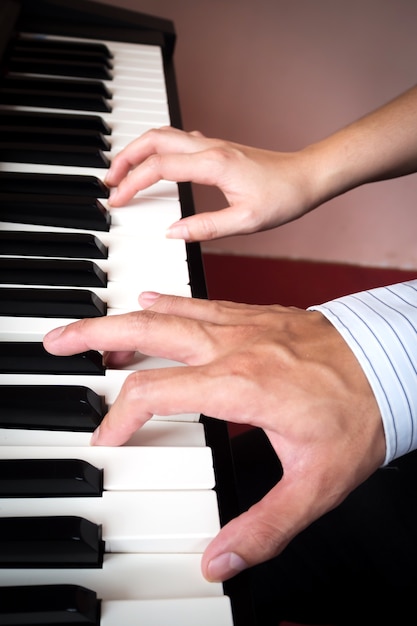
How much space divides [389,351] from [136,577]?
→ 337 mm

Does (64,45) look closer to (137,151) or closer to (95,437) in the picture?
(137,151)

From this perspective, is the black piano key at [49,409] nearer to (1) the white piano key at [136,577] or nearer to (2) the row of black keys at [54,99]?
(1) the white piano key at [136,577]

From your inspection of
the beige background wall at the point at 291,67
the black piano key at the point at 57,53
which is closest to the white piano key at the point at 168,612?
the black piano key at the point at 57,53

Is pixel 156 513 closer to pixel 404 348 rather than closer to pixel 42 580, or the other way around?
pixel 42 580

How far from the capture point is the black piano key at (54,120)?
2.96ft

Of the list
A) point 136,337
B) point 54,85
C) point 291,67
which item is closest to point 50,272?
point 136,337

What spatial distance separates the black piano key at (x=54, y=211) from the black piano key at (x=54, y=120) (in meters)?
0.20

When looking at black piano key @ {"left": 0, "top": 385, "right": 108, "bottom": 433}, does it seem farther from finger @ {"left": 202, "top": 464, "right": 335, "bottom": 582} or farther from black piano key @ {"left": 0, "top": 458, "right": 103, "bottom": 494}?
finger @ {"left": 202, "top": 464, "right": 335, "bottom": 582}

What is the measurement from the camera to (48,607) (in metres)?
0.41

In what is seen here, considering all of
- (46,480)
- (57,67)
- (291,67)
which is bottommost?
(46,480)

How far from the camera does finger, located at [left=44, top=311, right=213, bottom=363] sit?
55 cm

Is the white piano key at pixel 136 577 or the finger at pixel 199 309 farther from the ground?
the finger at pixel 199 309

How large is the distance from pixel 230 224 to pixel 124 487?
45 cm

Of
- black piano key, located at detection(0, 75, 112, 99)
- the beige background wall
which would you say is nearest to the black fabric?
black piano key, located at detection(0, 75, 112, 99)
